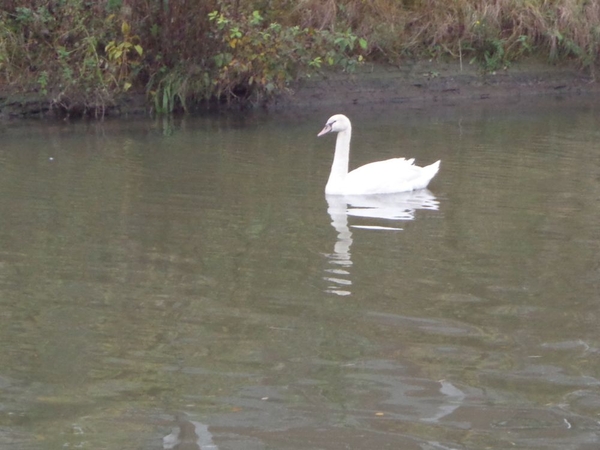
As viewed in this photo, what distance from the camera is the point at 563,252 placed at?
7965mm

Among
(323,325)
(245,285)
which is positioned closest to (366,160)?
(245,285)

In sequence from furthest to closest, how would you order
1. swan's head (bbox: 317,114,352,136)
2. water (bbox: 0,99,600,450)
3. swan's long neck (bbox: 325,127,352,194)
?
swan's head (bbox: 317,114,352,136) < swan's long neck (bbox: 325,127,352,194) < water (bbox: 0,99,600,450)

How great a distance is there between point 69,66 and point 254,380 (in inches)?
434

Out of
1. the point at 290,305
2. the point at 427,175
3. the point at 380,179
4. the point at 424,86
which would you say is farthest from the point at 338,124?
the point at 424,86

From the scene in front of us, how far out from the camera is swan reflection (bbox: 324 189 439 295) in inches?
305

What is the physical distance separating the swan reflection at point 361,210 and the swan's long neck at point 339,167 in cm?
12

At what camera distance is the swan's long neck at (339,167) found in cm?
1038

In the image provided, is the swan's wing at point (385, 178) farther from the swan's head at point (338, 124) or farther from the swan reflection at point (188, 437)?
the swan reflection at point (188, 437)

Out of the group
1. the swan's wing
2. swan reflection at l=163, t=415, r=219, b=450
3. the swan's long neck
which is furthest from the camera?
the swan's wing

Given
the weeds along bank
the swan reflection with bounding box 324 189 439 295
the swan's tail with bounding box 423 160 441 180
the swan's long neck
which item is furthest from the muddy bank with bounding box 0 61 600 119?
the swan reflection with bounding box 324 189 439 295

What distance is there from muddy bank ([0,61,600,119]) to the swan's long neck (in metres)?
5.55

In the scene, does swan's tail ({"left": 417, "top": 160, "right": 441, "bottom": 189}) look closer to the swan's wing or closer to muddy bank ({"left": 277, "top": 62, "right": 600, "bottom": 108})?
the swan's wing

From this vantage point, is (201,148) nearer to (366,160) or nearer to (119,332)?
(366,160)

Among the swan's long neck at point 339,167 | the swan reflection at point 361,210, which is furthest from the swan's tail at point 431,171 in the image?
the swan's long neck at point 339,167
